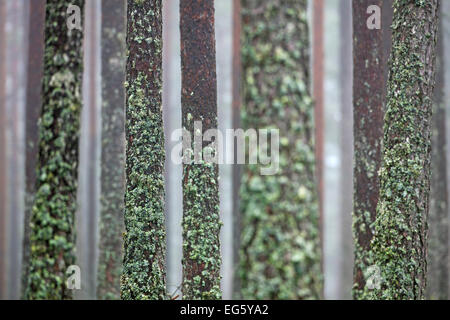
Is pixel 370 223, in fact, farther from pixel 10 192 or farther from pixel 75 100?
pixel 10 192

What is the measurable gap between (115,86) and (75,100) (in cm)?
520

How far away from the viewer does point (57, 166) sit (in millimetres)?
5902

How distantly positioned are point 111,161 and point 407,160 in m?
6.45

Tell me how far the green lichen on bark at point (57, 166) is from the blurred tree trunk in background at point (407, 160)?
374 cm

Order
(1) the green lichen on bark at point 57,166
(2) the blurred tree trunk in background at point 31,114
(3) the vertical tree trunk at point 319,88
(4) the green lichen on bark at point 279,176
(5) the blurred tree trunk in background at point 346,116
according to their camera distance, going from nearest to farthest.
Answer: (4) the green lichen on bark at point 279,176 → (1) the green lichen on bark at point 57,166 → (2) the blurred tree trunk in background at point 31,114 → (3) the vertical tree trunk at point 319,88 → (5) the blurred tree trunk in background at point 346,116

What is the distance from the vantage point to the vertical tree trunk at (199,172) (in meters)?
7.64

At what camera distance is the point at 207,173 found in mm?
7789

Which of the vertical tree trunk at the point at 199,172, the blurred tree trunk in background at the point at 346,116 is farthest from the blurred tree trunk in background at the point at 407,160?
the blurred tree trunk in background at the point at 346,116

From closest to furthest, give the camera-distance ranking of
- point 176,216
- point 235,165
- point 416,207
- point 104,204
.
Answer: point 416,207 → point 104,204 → point 235,165 → point 176,216

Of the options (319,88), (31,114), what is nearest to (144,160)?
(31,114)

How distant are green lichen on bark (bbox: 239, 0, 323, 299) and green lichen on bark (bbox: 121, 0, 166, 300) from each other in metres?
2.80

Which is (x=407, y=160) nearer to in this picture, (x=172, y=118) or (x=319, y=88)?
(x=319, y=88)

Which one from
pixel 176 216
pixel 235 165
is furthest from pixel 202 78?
pixel 176 216

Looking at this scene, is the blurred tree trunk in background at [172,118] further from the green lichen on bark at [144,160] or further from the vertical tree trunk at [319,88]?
the vertical tree trunk at [319,88]
